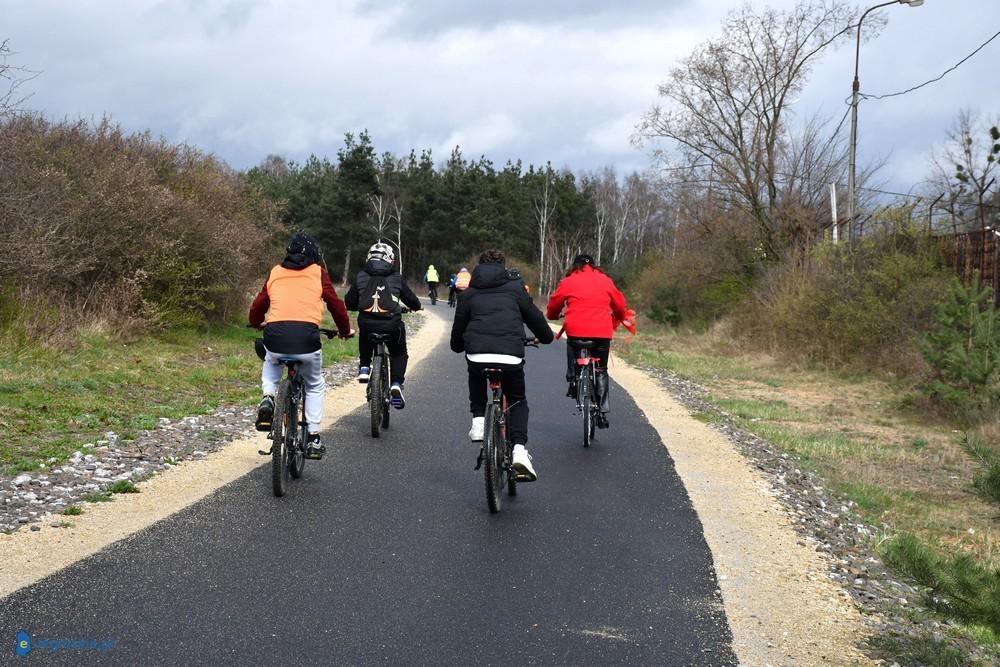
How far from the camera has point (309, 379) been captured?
810 cm

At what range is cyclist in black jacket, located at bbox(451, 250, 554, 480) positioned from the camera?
7.55m

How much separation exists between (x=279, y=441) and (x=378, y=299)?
3569 mm

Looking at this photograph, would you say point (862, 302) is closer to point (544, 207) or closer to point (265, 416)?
point (265, 416)

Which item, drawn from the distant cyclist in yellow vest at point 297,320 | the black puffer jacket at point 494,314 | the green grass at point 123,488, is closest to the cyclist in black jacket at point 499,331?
the black puffer jacket at point 494,314

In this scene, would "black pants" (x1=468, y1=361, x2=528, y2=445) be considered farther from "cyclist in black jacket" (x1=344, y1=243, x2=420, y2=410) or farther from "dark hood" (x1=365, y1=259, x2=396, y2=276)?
"dark hood" (x1=365, y1=259, x2=396, y2=276)

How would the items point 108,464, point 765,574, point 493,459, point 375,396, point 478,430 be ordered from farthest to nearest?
point 375,396 < point 108,464 < point 478,430 < point 493,459 < point 765,574

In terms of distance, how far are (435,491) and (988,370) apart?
28.8 ft

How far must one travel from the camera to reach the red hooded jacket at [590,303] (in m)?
11.1

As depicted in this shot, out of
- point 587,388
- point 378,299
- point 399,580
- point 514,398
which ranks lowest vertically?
point 399,580

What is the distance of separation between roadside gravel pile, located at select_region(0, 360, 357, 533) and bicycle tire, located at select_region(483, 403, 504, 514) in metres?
2.94

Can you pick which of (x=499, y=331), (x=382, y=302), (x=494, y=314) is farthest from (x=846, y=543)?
(x=382, y=302)

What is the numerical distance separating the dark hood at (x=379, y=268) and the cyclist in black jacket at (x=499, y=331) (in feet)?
10.2

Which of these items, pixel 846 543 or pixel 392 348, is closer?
pixel 846 543

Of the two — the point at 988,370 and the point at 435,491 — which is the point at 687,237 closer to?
the point at 988,370
